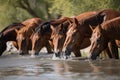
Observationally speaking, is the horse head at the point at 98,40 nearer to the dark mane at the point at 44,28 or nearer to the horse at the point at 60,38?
the horse at the point at 60,38

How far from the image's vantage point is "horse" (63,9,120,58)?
1795 cm

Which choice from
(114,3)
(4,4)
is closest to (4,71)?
(114,3)

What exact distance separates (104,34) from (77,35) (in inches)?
60.7

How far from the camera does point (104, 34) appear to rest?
1670cm

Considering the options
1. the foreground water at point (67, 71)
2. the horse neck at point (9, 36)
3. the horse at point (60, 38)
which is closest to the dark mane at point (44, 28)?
the horse at point (60, 38)

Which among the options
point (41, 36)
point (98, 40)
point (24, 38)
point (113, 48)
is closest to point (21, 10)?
point (24, 38)

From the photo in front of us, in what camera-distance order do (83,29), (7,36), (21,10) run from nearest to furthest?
(83,29), (7,36), (21,10)

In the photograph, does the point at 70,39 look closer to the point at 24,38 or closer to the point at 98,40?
the point at 98,40

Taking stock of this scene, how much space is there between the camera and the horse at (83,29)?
18.0 metres

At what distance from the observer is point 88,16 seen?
18891mm

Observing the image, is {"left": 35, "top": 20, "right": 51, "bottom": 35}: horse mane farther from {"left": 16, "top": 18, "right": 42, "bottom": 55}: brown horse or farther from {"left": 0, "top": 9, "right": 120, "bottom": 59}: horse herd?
{"left": 16, "top": 18, "right": 42, "bottom": 55}: brown horse

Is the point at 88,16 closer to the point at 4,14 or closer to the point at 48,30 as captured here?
the point at 48,30

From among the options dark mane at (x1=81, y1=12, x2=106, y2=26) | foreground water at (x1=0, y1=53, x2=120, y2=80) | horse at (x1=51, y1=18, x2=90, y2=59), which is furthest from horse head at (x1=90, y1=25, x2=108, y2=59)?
horse at (x1=51, y1=18, x2=90, y2=59)

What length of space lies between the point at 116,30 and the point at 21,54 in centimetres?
656
